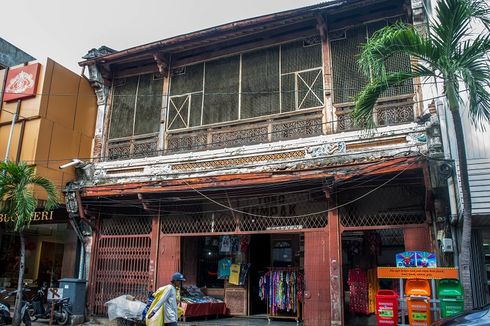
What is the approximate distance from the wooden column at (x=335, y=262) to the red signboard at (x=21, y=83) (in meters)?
8.95

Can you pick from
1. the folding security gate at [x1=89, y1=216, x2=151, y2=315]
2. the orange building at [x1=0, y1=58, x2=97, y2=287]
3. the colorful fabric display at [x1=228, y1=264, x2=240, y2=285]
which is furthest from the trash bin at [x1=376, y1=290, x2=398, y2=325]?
the orange building at [x1=0, y1=58, x2=97, y2=287]

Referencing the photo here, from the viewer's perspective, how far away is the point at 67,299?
38.1 ft

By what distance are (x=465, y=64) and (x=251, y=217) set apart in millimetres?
6272

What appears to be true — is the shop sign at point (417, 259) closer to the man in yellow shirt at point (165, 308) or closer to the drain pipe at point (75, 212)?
the man in yellow shirt at point (165, 308)

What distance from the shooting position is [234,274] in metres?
12.7

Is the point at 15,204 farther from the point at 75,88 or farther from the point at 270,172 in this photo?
the point at 270,172

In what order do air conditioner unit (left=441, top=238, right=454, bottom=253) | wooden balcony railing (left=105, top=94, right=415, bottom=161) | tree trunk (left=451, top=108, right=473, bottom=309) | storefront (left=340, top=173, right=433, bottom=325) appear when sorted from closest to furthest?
tree trunk (left=451, top=108, right=473, bottom=309) → air conditioner unit (left=441, top=238, right=454, bottom=253) → storefront (left=340, top=173, right=433, bottom=325) → wooden balcony railing (left=105, top=94, right=415, bottom=161)

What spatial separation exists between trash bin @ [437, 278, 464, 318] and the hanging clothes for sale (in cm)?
448

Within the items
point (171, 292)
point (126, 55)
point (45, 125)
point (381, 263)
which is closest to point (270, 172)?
point (171, 292)

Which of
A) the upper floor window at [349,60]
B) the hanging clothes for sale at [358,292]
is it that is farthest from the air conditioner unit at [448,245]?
the upper floor window at [349,60]

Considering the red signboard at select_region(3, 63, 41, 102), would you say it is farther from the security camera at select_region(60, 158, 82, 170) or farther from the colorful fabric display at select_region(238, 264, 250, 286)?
the colorful fabric display at select_region(238, 264, 250, 286)

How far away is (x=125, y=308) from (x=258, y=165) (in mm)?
4858

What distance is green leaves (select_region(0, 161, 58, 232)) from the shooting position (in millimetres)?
10484

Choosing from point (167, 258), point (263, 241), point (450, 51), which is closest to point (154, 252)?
point (167, 258)
